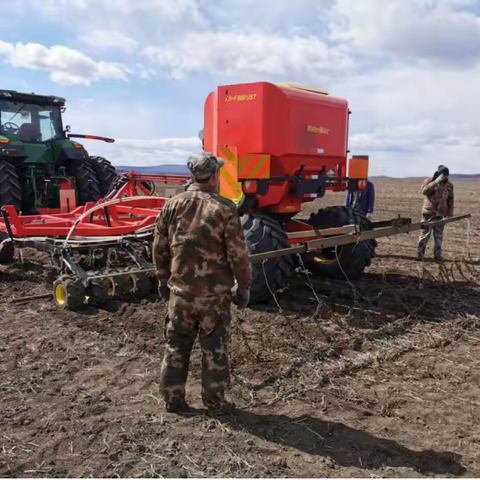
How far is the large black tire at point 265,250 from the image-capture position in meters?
5.47

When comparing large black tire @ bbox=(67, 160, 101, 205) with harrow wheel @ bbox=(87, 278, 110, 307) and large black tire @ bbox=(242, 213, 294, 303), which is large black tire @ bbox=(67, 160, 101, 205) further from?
large black tire @ bbox=(242, 213, 294, 303)

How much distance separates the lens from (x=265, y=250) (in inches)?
214

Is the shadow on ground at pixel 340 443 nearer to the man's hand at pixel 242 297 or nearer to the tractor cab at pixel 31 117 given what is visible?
the man's hand at pixel 242 297

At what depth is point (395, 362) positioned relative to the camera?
4316 mm

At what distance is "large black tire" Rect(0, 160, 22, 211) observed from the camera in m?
8.50

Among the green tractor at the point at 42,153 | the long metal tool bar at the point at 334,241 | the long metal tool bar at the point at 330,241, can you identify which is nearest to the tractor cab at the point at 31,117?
the green tractor at the point at 42,153

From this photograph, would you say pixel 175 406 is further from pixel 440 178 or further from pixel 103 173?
pixel 103 173

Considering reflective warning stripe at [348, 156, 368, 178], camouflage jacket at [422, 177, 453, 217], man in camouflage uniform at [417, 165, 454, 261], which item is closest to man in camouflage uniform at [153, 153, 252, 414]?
reflective warning stripe at [348, 156, 368, 178]

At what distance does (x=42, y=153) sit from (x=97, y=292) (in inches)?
211

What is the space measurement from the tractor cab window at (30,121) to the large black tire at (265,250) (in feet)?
20.3

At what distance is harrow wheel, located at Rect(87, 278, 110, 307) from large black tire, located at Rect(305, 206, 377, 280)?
2628 millimetres

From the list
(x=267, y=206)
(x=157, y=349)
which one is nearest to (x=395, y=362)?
(x=157, y=349)

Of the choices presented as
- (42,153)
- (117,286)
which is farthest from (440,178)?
(42,153)

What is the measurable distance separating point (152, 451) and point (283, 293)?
3.45 m
